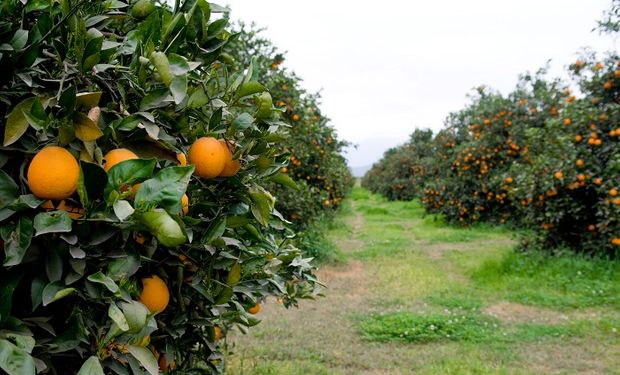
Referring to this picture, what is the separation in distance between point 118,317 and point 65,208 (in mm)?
221

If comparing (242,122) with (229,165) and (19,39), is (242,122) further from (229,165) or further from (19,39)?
(19,39)

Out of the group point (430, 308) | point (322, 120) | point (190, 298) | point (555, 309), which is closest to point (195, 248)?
point (190, 298)

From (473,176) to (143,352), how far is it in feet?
38.1

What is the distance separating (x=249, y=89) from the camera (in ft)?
3.75

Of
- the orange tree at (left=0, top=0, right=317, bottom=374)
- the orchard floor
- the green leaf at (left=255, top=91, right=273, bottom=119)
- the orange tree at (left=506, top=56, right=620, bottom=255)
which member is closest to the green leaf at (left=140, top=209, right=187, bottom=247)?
the orange tree at (left=0, top=0, right=317, bottom=374)

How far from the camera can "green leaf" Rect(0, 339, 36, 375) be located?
2.34 feet

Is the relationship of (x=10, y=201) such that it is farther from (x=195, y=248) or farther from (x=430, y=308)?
(x=430, y=308)

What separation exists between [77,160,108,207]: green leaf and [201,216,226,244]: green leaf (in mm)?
289

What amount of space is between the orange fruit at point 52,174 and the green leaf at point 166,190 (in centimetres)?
11

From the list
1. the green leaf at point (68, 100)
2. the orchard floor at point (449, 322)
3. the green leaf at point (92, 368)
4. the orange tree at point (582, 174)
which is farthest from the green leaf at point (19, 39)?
the orange tree at point (582, 174)

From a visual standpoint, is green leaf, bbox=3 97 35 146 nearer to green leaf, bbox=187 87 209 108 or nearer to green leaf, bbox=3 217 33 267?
green leaf, bbox=3 217 33 267

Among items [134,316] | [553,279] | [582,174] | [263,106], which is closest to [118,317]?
[134,316]

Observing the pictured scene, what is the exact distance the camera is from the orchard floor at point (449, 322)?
3604 mm

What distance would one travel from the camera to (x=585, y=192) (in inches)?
249
